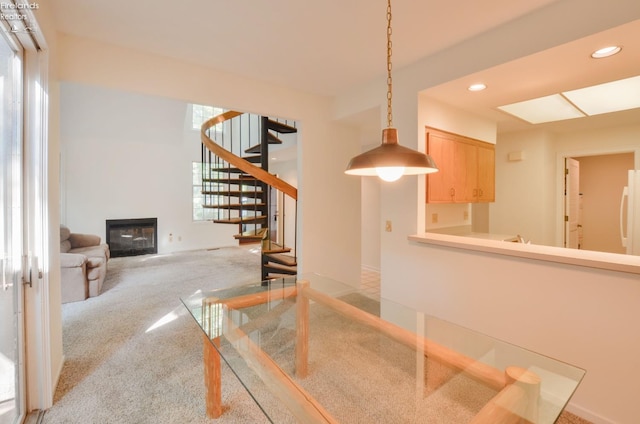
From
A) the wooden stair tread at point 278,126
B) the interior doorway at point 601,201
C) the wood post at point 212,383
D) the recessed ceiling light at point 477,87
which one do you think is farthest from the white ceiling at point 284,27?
the interior doorway at point 601,201

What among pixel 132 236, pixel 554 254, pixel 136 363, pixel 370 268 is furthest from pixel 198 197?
pixel 554 254

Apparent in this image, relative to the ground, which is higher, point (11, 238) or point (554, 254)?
point (11, 238)

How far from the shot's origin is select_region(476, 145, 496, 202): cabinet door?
127 inches

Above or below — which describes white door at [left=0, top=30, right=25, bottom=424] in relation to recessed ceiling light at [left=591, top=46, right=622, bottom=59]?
below

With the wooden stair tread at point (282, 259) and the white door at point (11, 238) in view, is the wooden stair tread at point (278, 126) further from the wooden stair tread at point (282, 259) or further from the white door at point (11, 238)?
the white door at point (11, 238)

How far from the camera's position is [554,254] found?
180 cm

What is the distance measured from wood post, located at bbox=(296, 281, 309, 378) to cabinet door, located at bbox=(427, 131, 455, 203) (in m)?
1.48

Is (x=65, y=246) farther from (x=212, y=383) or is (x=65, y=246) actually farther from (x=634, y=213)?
(x=634, y=213)

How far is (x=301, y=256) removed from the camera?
3.38m

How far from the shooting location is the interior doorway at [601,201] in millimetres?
4906

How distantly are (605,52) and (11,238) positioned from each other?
3.70 meters

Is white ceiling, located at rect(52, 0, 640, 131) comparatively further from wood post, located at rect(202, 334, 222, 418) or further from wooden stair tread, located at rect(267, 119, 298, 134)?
wood post, located at rect(202, 334, 222, 418)

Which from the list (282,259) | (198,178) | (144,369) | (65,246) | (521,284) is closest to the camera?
(521,284)

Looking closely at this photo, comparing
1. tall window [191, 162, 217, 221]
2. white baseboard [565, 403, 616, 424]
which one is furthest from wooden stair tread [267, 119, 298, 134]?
white baseboard [565, 403, 616, 424]
